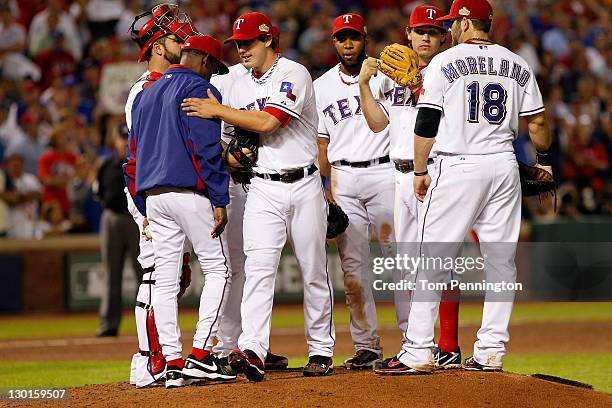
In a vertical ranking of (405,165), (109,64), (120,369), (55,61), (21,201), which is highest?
(55,61)

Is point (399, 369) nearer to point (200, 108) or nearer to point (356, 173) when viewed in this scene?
point (356, 173)

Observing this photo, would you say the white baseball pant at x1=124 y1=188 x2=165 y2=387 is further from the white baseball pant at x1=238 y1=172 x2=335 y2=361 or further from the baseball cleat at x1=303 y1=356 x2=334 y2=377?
the baseball cleat at x1=303 y1=356 x2=334 y2=377

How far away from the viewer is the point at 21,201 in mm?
14859

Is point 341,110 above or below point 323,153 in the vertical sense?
above

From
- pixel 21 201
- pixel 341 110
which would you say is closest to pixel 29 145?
pixel 21 201

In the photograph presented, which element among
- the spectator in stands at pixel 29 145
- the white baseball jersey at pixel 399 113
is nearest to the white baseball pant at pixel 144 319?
the white baseball jersey at pixel 399 113

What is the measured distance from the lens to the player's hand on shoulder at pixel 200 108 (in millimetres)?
6965

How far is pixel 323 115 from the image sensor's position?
8.48 m

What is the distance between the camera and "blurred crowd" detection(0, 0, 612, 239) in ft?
49.5

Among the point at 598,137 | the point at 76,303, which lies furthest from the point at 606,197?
the point at 76,303

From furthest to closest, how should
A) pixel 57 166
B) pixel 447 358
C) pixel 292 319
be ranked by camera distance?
pixel 57 166, pixel 292 319, pixel 447 358

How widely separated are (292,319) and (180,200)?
790 centimetres

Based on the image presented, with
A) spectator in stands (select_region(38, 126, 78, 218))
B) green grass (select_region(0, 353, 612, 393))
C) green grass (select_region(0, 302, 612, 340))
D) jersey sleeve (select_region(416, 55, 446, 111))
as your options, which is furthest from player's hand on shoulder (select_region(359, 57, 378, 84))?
spectator in stands (select_region(38, 126, 78, 218))

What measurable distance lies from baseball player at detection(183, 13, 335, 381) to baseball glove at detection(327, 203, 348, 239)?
0.35 m
